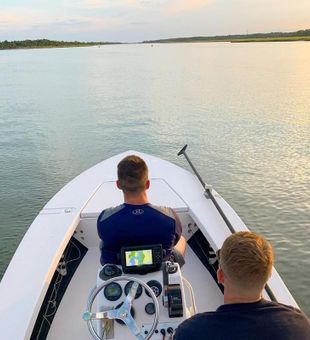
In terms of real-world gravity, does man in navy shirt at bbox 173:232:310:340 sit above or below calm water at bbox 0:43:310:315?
above

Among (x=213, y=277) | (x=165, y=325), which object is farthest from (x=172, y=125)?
(x=165, y=325)

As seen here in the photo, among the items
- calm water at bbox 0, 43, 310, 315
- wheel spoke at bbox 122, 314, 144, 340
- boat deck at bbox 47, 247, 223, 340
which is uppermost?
wheel spoke at bbox 122, 314, 144, 340

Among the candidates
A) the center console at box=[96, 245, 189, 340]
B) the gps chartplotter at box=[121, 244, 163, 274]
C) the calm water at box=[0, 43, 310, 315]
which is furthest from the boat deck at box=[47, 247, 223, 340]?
the calm water at box=[0, 43, 310, 315]

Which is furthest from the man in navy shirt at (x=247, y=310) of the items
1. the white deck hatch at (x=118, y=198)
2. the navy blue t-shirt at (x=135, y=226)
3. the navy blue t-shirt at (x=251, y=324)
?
the white deck hatch at (x=118, y=198)

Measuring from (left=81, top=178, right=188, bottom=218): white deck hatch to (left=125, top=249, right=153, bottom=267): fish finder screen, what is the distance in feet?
5.74

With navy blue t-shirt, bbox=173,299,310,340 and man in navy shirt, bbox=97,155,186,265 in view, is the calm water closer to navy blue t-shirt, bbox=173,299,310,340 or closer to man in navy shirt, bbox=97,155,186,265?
man in navy shirt, bbox=97,155,186,265

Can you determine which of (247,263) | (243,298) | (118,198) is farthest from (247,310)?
(118,198)

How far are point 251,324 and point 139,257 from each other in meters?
1.09

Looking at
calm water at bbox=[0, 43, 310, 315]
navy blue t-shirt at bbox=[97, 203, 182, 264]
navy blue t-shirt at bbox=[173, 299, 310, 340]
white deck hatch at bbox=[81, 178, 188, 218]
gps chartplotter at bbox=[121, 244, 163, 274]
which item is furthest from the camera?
calm water at bbox=[0, 43, 310, 315]

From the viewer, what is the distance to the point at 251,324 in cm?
156

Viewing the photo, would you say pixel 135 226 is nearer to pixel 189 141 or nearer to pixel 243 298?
pixel 243 298

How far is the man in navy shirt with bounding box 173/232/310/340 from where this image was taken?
1552 mm

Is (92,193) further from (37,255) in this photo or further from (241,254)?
(241,254)

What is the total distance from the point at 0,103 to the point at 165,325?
57.2ft
